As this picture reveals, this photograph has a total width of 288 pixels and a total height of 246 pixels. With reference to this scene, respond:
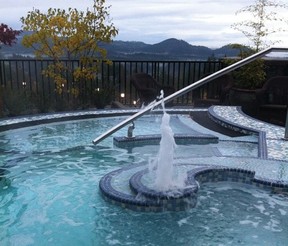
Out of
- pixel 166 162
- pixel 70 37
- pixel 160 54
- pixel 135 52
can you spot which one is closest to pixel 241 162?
pixel 166 162

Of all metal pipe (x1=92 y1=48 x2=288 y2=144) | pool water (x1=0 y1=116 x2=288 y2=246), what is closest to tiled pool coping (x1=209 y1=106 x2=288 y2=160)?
pool water (x1=0 y1=116 x2=288 y2=246)

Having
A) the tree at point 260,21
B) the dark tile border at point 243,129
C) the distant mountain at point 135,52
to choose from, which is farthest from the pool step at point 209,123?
the tree at point 260,21

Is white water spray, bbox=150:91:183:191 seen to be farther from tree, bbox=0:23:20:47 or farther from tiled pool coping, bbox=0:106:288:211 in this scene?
tree, bbox=0:23:20:47

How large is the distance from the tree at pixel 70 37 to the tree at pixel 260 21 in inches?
117

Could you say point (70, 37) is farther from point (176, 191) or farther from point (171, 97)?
point (176, 191)

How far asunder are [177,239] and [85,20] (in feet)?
18.5

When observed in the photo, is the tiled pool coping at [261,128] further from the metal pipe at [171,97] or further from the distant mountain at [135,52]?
the distant mountain at [135,52]

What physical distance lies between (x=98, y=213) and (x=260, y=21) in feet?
20.8

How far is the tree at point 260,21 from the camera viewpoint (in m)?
7.76

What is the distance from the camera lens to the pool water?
291cm

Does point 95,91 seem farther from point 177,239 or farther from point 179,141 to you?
point 177,239

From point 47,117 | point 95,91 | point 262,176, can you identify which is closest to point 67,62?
point 95,91

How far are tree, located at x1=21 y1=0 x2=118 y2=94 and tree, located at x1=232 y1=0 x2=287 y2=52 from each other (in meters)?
2.97

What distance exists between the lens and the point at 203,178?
153 inches
